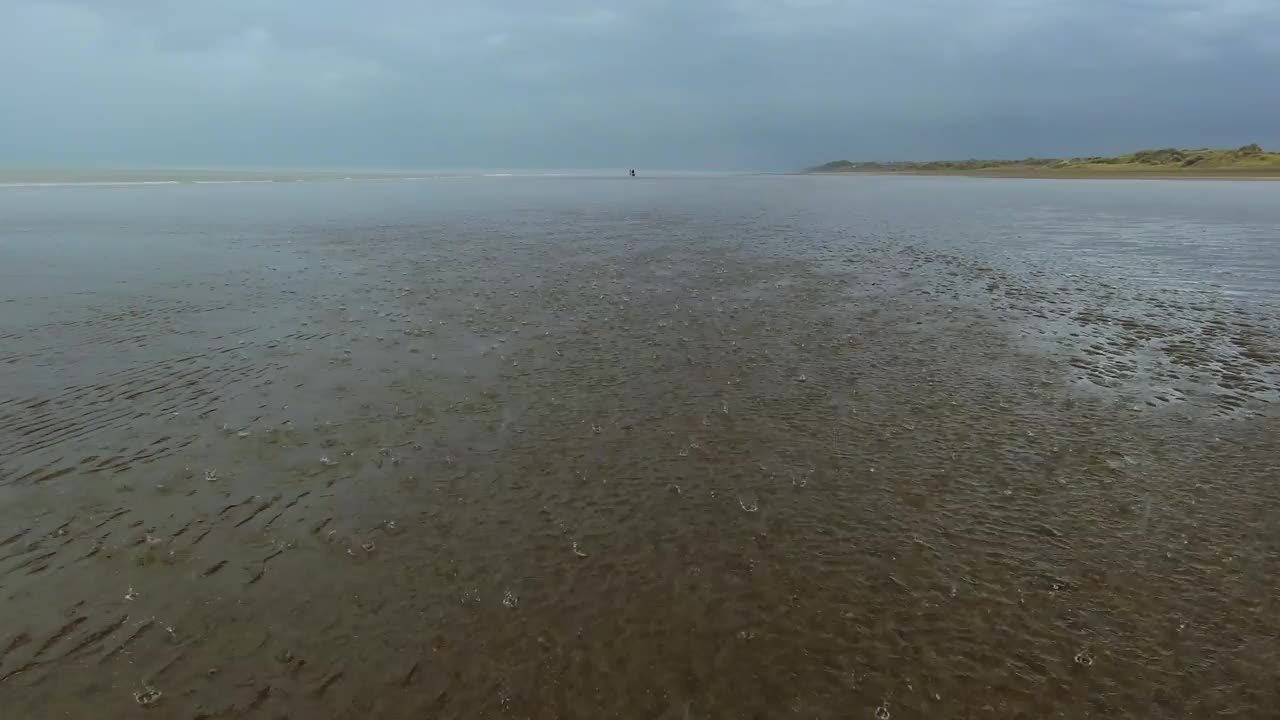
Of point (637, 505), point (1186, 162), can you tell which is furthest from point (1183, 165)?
→ point (637, 505)

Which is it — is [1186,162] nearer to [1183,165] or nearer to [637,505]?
[1183,165]

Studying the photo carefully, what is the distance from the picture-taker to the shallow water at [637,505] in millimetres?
6328

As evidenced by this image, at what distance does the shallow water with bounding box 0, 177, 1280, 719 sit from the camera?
20.8 feet

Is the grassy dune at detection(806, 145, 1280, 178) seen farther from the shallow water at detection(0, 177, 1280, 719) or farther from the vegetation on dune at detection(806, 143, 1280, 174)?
the shallow water at detection(0, 177, 1280, 719)

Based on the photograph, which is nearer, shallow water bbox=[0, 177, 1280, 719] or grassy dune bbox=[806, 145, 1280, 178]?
shallow water bbox=[0, 177, 1280, 719]

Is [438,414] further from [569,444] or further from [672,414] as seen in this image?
[672,414]

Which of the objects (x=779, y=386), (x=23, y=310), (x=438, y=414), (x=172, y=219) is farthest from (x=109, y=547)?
(x=172, y=219)

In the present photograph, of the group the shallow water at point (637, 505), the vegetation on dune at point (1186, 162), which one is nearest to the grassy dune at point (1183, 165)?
the vegetation on dune at point (1186, 162)

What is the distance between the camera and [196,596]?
7.41m

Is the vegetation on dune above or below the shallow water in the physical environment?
above

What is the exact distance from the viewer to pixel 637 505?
941cm

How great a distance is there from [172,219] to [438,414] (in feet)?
150

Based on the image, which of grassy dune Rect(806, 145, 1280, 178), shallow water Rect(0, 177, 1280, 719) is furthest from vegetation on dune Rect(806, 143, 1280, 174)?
shallow water Rect(0, 177, 1280, 719)

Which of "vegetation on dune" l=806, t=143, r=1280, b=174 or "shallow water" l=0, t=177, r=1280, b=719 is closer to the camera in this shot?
"shallow water" l=0, t=177, r=1280, b=719
